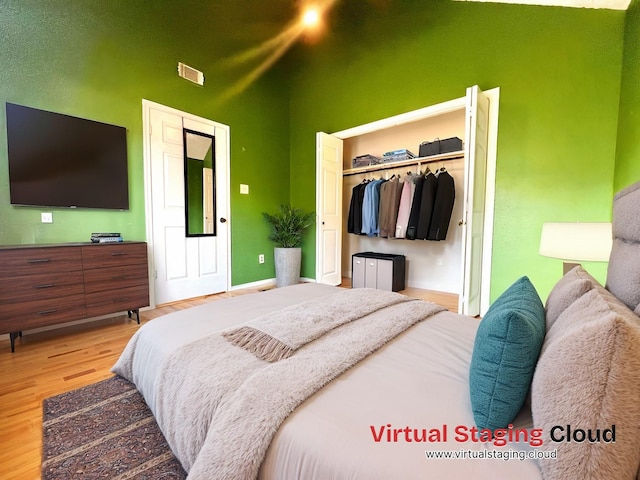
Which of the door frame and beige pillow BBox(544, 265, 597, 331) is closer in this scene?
beige pillow BBox(544, 265, 597, 331)

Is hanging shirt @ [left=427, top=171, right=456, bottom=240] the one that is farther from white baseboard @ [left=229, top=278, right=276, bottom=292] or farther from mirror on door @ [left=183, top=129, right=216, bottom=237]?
mirror on door @ [left=183, top=129, right=216, bottom=237]

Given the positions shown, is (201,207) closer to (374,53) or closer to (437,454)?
(374,53)

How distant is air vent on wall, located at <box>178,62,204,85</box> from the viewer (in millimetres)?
3133

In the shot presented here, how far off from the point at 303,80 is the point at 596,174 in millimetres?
3711

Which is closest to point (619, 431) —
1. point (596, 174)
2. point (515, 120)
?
point (596, 174)

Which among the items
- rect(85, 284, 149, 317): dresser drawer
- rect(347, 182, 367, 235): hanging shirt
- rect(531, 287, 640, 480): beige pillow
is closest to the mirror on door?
rect(85, 284, 149, 317): dresser drawer

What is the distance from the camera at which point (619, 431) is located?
0.47 m

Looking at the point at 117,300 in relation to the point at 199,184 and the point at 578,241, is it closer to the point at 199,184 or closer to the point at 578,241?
the point at 199,184

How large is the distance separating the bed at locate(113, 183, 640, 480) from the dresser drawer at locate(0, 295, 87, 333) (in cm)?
160

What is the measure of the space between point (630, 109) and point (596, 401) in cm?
259

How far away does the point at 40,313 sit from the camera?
6.75 ft

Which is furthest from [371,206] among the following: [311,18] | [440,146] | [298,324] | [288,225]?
[298,324]

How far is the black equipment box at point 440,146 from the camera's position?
10.6 ft

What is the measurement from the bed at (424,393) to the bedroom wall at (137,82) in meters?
2.23
